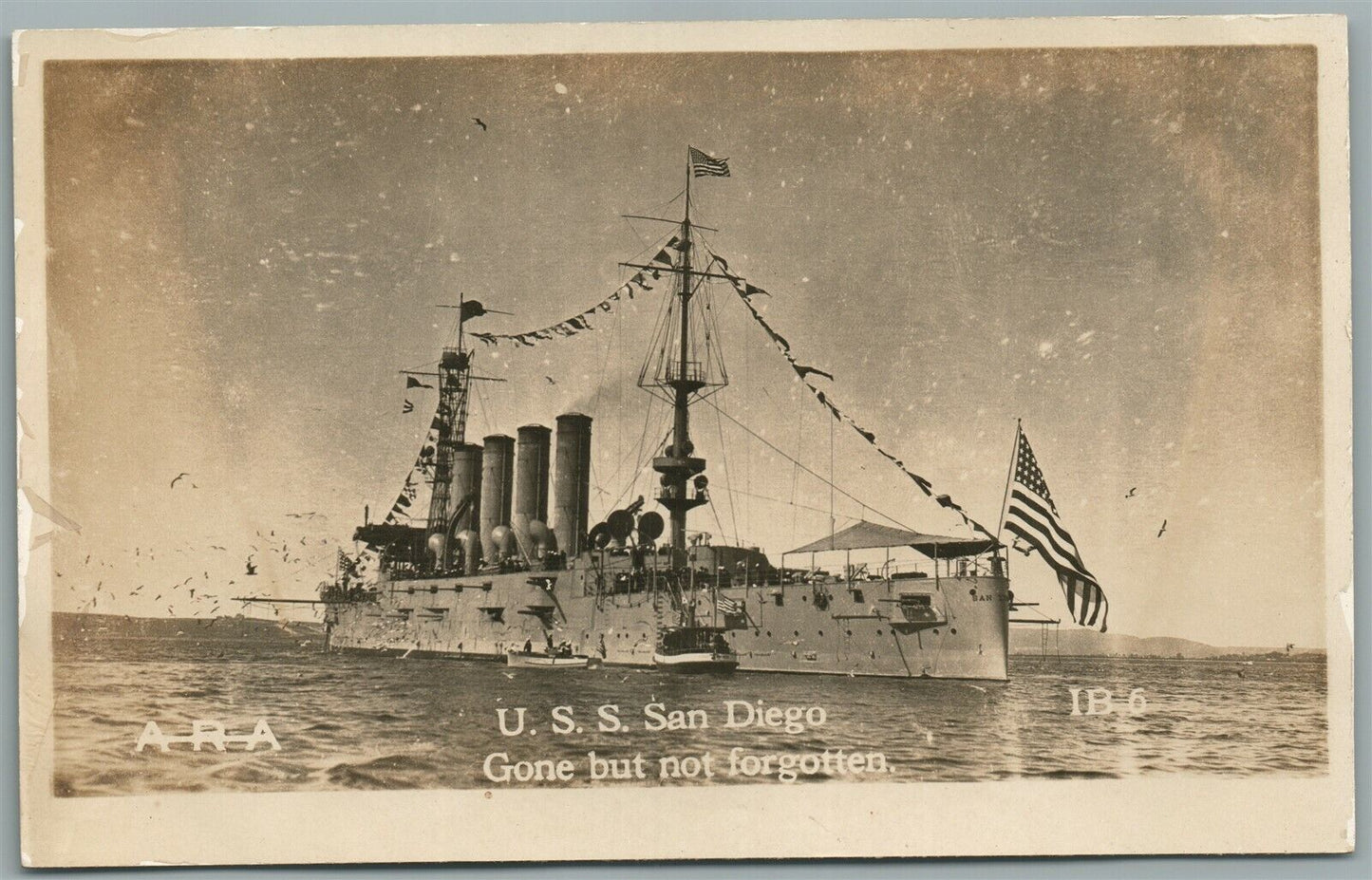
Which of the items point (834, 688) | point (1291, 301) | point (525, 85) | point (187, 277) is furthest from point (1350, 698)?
point (187, 277)

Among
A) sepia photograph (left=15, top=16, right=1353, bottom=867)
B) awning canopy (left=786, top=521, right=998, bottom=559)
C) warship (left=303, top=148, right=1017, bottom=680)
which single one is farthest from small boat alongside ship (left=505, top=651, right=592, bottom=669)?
awning canopy (left=786, top=521, right=998, bottom=559)

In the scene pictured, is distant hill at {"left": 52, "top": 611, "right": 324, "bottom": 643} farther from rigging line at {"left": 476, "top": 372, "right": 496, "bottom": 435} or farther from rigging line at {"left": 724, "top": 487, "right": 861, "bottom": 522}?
rigging line at {"left": 724, "top": 487, "right": 861, "bottom": 522}

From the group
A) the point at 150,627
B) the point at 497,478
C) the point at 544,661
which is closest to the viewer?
the point at 150,627

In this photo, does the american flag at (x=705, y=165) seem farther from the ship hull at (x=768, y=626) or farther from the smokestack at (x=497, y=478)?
the ship hull at (x=768, y=626)

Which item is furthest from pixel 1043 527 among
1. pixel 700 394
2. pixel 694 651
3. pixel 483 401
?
pixel 483 401

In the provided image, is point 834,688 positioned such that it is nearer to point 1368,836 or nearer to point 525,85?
point 1368,836

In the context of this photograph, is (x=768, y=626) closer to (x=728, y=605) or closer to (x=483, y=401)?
(x=728, y=605)

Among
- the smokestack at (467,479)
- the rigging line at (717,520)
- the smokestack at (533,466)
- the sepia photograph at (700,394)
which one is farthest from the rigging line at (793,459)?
the smokestack at (467,479)
